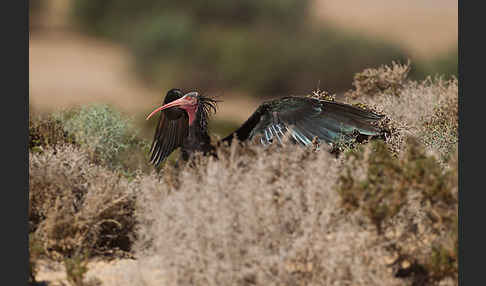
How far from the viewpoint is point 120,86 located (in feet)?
101

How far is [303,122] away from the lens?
6.45 metres

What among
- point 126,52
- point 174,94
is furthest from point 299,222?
point 126,52

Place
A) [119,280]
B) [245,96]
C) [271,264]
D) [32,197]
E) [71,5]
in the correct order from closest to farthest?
[271,264] < [119,280] < [32,197] < [245,96] < [71,5]

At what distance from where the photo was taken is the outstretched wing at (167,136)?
24.3 ft

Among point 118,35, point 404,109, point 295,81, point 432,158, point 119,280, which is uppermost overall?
point 118,35

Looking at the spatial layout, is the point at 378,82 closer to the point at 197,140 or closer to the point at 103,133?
the point at 103,133

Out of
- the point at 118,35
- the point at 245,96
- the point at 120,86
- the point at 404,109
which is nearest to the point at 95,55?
the point at 118,35

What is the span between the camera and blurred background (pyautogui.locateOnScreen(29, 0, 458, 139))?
2728cm

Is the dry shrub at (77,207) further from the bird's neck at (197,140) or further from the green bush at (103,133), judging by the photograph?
the green bush at (103,133)

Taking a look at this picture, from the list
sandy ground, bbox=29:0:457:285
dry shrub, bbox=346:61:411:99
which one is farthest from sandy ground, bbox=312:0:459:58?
dry shrub, bbox=346:61:411:99

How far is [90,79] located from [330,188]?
26.9 meters

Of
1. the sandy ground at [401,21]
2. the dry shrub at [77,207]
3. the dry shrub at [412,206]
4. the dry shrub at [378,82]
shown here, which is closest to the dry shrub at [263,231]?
the dry shrub at [412,206]

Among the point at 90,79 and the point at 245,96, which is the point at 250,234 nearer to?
the point at 245,96

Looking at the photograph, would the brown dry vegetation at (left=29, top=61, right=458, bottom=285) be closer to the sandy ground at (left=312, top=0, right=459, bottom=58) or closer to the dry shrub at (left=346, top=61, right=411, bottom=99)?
the dry shrub at (left=346, top=61, right=411, bottom=99)
